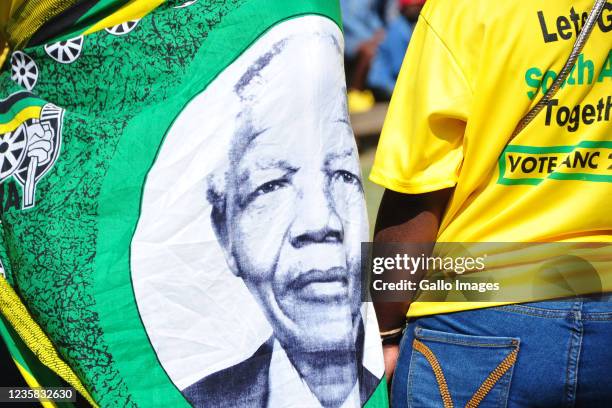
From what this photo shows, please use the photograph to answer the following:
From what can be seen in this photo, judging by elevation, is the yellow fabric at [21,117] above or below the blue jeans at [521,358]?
above

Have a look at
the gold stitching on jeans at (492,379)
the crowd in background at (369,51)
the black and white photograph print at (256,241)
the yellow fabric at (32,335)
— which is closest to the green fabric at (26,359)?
the yellow fabric at (32,335)

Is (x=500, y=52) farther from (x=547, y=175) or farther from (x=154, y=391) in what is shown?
(x=154, y=391)

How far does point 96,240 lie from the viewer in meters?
1.98

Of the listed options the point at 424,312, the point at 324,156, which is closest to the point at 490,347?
the point at 424,312

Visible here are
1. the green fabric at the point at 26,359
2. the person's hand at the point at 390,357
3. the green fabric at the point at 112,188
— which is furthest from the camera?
the person's hand at the point at 390,357

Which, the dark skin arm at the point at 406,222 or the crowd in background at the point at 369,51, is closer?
the dark skin arm at the point at 406,222

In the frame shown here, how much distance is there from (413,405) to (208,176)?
689 millimetres

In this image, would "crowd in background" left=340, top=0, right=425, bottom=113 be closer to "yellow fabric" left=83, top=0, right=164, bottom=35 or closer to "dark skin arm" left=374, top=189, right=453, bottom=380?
"dark skin arm" left=374, top=189, right=453, bottom=380

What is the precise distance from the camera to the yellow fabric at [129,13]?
2064 mm

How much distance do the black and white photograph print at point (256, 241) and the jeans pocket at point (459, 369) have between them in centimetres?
17

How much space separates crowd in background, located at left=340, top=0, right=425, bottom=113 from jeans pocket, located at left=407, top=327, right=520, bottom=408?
6844 mm

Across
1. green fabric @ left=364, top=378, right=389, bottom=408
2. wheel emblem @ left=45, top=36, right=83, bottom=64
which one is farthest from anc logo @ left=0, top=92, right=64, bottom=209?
green fabric @ left=364, top=378, right=389, bottom=408

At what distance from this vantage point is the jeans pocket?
2049 mm

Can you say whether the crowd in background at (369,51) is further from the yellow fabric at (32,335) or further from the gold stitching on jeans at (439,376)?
the yellow fabric at (32,335)
